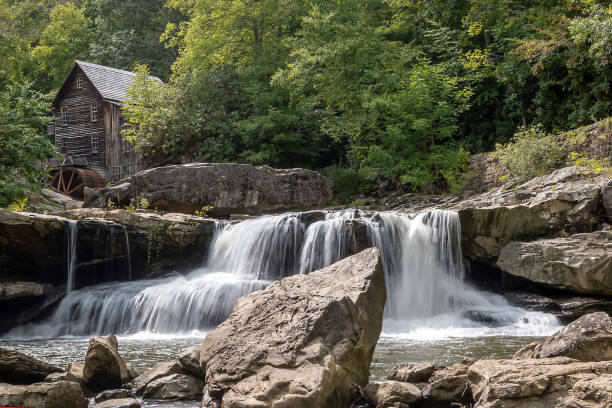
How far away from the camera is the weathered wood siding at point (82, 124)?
30906mm

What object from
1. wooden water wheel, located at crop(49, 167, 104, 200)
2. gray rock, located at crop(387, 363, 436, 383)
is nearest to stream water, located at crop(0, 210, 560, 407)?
gray rock, located at crop(387, 363, 436, 383)

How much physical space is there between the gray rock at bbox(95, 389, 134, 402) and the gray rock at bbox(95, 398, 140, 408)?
0.29 m

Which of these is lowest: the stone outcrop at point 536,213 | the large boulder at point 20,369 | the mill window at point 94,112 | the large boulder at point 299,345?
the large boulder at point 20,369

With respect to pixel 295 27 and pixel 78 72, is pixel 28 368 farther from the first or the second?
pixel 78 72

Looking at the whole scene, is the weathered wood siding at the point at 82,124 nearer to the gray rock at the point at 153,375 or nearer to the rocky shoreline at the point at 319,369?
the gray rock at the point at 153,375

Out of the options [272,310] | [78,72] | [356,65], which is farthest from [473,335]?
[78,72]

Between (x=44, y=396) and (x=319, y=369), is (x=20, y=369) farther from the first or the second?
(x=319, y=369)

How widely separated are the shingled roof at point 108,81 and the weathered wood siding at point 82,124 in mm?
406

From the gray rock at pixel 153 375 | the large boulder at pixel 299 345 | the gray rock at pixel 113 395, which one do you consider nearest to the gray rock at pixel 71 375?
the gray rock at pixel 113 395

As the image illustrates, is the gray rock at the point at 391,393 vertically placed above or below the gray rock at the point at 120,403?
above

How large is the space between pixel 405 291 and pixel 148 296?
5769mm

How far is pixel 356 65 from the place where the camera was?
818 inches

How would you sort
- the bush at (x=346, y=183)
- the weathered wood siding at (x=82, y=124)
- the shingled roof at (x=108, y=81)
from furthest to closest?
the weathered wood siding at (x=82, y=124), the shingled roof at (x=108, y=81), the bush at (x=346, y=183)

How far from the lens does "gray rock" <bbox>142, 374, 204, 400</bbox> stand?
5273mm
